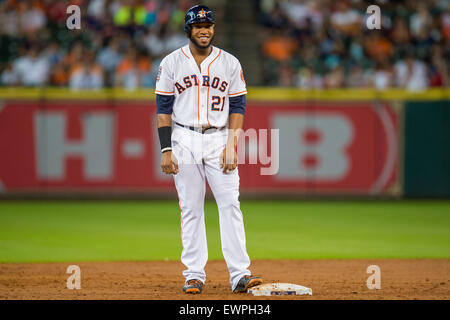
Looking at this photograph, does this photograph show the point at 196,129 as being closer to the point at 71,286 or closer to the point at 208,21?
the point at 208,21

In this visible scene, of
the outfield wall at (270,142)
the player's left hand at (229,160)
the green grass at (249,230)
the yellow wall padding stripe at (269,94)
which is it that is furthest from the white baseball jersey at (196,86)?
the yellow wall padding stripe at (269,94)

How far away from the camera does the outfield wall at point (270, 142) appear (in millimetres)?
15688

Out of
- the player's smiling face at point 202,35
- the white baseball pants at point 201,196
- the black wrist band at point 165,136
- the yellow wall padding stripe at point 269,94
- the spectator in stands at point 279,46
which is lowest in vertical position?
the white baseball pants at point 201,196

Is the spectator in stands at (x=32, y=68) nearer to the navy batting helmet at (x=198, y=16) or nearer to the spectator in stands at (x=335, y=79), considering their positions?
the spectator in stands at (x=335, y=79)

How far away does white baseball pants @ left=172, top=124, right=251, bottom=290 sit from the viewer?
6.25 m

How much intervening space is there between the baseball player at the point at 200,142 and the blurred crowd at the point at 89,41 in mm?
10150

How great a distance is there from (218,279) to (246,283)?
107cm

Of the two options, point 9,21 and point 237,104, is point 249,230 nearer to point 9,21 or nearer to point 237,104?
point 237,104

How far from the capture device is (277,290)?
610 centimetres

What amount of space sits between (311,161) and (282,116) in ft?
3.86

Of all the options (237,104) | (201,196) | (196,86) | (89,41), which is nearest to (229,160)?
(201,196)

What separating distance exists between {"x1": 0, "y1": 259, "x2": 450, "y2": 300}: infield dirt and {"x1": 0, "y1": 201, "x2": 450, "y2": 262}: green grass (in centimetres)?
67

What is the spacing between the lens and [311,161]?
16.1m

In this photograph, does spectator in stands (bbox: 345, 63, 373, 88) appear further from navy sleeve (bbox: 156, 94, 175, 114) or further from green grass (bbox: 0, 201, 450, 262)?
navy sleeve (bbox: 156, 94, 175, 114)
